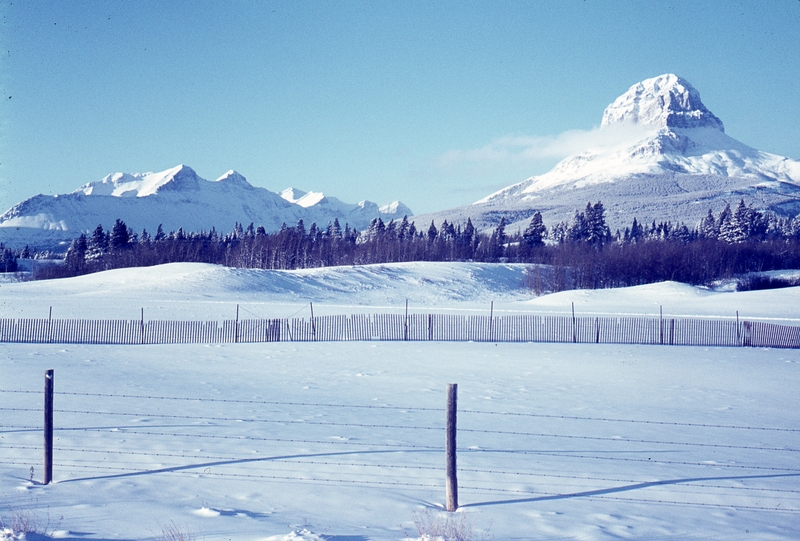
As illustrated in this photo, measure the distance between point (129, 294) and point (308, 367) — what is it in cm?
3799

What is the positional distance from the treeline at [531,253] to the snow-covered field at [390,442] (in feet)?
176

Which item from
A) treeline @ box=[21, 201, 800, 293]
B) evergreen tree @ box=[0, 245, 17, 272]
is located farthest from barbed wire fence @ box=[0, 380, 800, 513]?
evergreen tree @ box=[0, 245, 17, 272]

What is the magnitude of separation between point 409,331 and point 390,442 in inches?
922

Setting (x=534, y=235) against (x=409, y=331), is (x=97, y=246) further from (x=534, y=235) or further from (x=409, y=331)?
(x=409, y=331)

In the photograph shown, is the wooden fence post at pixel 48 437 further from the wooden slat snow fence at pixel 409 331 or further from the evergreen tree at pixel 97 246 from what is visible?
the evergreen tree at pixel 97 246

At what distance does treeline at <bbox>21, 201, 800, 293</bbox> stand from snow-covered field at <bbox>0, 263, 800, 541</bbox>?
5366cm

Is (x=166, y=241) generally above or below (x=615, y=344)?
above

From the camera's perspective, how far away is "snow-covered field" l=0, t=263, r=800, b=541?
299 inches

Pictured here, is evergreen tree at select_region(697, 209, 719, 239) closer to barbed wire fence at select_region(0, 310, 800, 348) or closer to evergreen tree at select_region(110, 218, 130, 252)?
barbed wire fence at select_region(0, 310, 800, 348)

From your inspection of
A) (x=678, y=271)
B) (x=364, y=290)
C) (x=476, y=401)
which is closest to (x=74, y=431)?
(x=476, y=401)

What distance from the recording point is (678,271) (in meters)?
93.2

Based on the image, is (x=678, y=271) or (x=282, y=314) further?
(x=678, y=271)

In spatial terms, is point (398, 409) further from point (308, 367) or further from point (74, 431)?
point (308, 367)

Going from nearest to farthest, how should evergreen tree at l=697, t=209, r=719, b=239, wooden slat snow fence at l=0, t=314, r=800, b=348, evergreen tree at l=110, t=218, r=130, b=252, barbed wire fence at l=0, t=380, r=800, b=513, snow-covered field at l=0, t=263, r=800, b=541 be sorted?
snow-covered field at l=0, t=263, r=800, b=541
barbed wire fence at l=0, t=380, r=800, b=513
wooden slat snow fence at l=0, t=314, r=800, b=348
evergreen tree at l=110, t=218, r=130, b=252
evergreen tree at l=697, t=209, r=719, b=239
